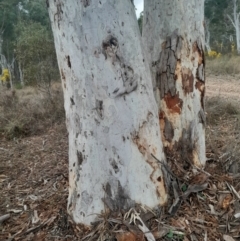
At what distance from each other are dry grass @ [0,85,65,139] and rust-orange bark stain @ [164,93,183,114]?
354 centimetres

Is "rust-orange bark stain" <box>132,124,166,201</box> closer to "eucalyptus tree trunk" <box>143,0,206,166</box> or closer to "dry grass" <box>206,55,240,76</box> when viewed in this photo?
"eucalyptus tree trunk" <box>143,0,206,166</box>

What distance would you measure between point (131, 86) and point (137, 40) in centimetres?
29

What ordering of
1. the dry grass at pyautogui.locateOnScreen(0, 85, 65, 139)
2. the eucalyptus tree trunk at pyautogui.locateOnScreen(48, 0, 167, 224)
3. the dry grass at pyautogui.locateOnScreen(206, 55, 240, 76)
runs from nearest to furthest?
the eucalyptus tree trunk at pyautogui.locateOnScreen(48, 0, 167, 224)
the dry grass at pyautogui.locateOnScreen(0, 85, 65, 139)
the dry grass at pyautogui.locateOnScreen(206, 55, 240, 76)

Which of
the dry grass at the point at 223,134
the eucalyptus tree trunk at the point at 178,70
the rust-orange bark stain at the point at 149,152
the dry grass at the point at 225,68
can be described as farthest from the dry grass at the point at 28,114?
the dry grass at the point at 225,68

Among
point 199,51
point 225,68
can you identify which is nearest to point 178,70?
point 199,51

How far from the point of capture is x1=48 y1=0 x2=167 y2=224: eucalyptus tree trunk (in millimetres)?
1949

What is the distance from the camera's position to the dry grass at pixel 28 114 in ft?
18.5

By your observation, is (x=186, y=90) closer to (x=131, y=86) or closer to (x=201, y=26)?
(x=201, y=26)

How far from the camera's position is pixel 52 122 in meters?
6.19

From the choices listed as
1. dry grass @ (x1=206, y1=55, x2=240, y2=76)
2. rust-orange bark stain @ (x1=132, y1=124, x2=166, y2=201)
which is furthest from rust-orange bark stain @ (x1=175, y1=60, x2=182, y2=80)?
dry grass @ (x1=206, y1=55, x2=240, y2=76)

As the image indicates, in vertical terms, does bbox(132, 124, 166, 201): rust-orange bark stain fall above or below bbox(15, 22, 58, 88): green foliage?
below

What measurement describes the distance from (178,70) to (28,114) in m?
4.45

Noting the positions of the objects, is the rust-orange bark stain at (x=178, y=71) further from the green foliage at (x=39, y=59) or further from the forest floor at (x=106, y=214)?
the green foliage at (x=39, y=59)

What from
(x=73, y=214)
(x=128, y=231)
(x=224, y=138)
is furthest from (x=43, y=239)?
(x=224, y=138)
